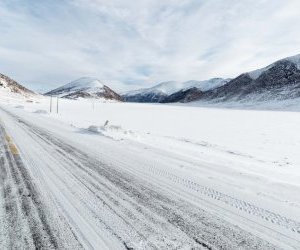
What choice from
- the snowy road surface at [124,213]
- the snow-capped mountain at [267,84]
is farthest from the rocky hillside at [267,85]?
the snowy road surface at [124,213]

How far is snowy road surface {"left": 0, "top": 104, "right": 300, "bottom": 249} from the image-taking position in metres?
3.73

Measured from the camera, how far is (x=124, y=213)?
4594mm

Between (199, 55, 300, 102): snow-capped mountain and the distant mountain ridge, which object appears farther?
(199, 55, 300, 102): snow-capped mountain

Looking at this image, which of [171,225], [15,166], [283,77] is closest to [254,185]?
[171,225]

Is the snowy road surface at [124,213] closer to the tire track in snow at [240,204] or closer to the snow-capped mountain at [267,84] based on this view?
the tire track in snow at [240,204]

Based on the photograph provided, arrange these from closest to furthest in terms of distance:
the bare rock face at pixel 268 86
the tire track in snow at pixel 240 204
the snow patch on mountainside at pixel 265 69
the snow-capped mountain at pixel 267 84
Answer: the tire track in snow at pixel 240 204 < the bare rock face at pixel 268 86 < the snow-capped mountain at pixel 267 84 < the snow patch on mountainside at pixel 265 69

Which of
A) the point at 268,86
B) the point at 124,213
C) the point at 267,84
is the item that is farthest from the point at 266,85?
the point at 124,213

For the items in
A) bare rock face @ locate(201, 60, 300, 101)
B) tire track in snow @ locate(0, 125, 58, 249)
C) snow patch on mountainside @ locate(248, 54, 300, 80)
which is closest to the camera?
tire track in snow @ locate(0, 125, 58, 249)

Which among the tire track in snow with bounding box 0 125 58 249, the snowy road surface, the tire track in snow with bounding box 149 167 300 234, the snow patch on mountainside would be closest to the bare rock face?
the snow patch on mountainside

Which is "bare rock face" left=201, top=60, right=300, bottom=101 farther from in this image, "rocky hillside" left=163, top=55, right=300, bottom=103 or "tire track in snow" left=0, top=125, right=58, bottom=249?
"tire track in snow" left=0, top=125, right=58, bottom=249

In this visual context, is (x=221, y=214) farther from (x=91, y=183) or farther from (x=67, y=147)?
(x=67, y=147)

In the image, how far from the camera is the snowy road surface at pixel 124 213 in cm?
373

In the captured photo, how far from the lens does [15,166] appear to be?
7.35 metres

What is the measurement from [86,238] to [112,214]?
79 cm
